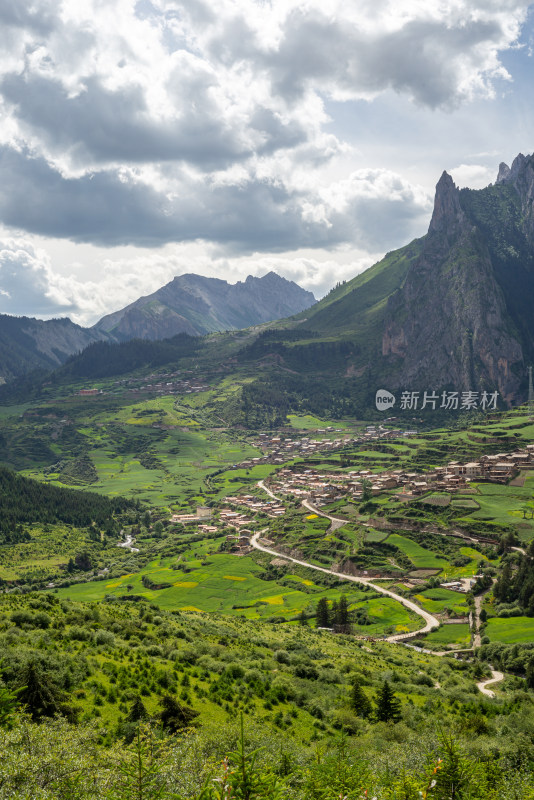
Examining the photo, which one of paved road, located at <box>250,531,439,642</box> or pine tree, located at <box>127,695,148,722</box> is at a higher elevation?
pine tree, located at <box>127,695,148,722</box>

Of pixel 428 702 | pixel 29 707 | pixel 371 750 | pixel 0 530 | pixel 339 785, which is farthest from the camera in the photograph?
pixel 0 530

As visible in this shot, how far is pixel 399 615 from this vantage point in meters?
88.4

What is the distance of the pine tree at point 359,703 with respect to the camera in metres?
42.7

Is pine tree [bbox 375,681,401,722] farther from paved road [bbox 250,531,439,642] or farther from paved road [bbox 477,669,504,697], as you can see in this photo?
paved road [bbox 250,531,439,642]

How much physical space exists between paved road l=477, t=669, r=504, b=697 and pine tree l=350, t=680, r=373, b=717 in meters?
17.2

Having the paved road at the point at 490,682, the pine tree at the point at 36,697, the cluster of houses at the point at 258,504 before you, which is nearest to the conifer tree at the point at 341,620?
the paved road at the point at 490,682

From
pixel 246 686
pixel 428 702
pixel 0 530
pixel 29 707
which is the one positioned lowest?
pixel 0 530

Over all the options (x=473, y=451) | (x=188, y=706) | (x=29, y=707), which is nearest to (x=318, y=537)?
(x=473, y=451)

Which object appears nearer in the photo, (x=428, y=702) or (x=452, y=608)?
(x=428, y=702)

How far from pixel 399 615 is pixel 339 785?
70116 millimetres

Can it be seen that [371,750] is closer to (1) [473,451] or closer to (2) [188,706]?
(2) [188,706]

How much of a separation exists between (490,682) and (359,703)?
80.2ft

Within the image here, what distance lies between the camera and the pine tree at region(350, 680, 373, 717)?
42.7m

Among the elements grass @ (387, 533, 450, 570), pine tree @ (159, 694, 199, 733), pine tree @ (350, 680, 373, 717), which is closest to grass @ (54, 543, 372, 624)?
grass @ (387, 533, 450, 570)
